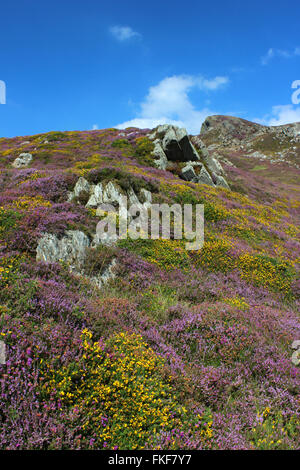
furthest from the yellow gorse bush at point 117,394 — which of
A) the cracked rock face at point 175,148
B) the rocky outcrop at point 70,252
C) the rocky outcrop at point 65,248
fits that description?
the cracked rock face at point 175,148

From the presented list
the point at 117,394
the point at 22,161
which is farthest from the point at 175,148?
the point at 117,394

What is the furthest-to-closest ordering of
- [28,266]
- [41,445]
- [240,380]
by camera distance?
[28,266] < [240,380] < [41,445]

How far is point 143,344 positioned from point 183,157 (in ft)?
83.1

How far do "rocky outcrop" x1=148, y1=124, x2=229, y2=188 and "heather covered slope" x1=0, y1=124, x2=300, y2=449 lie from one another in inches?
574

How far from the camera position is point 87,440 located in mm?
3707

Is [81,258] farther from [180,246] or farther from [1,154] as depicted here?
[1,154]

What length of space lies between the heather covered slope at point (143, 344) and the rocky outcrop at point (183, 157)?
14.6 metres

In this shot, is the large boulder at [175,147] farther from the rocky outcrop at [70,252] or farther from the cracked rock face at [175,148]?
the rocky outcrop at [70,252]

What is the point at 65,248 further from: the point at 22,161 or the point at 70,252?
the point at 22,161

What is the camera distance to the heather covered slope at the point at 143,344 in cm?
397
